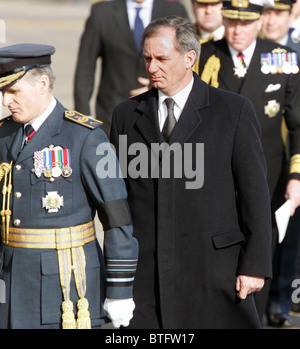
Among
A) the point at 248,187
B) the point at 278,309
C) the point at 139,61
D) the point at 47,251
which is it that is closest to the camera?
the point at 47,251

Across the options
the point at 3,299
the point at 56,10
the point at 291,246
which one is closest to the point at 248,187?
the point at 3,299

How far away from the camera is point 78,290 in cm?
465

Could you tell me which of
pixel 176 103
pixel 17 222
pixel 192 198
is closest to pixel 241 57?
pixel 176 103

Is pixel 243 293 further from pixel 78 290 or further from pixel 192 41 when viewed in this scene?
pixel 192 41

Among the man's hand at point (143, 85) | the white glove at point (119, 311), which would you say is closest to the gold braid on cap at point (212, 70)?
the man's hand at point (143, 85)

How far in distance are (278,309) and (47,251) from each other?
276 cm

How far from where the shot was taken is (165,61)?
4949 millimetres

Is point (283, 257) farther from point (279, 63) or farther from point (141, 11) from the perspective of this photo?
point (141, 11)

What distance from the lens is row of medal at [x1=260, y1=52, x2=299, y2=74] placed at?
244 inches

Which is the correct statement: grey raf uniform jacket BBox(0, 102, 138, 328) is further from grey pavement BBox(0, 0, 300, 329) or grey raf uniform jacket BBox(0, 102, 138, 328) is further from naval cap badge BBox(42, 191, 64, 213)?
grey pavement BBox(0, 0, 300, 329)

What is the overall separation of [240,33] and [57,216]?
2166 millimetres

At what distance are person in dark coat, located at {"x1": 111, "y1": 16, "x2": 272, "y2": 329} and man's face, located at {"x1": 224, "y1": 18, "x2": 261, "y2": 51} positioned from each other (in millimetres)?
1238
